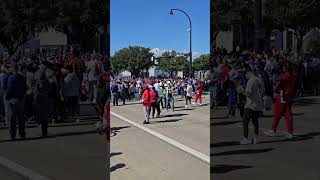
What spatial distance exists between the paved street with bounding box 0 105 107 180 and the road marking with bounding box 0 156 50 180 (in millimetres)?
15

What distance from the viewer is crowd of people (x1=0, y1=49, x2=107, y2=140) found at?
220 cm

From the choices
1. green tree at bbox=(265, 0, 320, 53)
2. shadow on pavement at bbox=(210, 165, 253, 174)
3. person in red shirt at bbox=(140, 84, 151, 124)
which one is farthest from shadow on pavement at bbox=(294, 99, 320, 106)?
person in red shirt at bbox=(140, 84, 151, 124)

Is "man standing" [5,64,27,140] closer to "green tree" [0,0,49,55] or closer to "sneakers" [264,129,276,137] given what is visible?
"green tree" [0,0,49,55]

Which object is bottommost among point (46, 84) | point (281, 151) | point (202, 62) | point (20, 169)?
point (20, 169)

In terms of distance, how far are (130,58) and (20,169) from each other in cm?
99

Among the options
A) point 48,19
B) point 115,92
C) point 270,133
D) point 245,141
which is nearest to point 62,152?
point 115,92

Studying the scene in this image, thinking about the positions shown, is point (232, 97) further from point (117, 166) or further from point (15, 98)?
point (15, 98)

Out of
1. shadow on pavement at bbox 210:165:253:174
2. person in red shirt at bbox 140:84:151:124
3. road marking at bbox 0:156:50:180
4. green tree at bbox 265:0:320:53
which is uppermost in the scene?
green tree at bbox 265:0:320:53

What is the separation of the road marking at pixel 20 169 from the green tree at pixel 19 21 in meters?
0.61

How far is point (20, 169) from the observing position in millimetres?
2395

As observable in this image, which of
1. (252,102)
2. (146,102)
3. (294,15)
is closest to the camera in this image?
(294,15)

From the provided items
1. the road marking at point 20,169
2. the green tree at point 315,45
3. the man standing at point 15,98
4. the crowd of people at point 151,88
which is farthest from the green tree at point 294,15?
the road marking at point 20,169

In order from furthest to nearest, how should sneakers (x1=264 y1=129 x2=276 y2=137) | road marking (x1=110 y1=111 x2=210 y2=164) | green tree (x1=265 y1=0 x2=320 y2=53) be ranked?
sneakers (x1=264 y1=129 x2=276 y2=137) < road marking (x1=110 y1=111 x2=210 y2=164) < green tree (x1=265 y1=0 x2=320 y2=53)

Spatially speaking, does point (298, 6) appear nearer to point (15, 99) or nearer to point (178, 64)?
point (178, 64)
